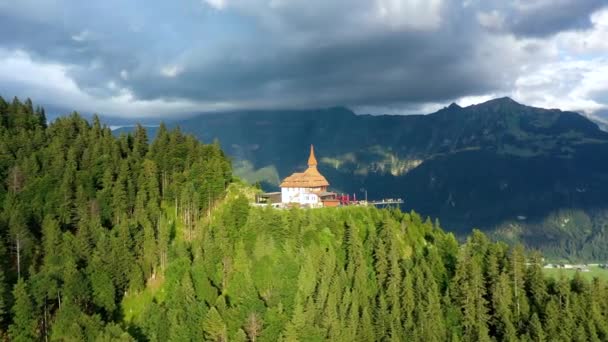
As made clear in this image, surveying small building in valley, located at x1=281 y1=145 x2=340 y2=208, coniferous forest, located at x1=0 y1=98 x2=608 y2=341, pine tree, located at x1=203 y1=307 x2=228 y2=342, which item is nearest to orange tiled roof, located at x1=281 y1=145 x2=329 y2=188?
small building in valley, located at x1=281 y1=145 x2=340 y2=208

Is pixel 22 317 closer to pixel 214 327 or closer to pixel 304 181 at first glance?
pixel 214 327

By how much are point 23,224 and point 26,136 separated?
40156mm

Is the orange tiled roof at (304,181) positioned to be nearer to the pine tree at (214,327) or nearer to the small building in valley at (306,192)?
the small building in valley at (306,192)

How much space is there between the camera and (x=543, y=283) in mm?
117188

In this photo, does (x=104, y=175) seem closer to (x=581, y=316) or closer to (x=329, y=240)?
(x=329, y=240)

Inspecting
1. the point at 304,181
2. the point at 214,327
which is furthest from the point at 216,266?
the point at 304,181

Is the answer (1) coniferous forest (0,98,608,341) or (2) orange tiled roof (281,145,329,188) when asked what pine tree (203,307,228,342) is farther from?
(2) orange tiled roof (281,145,329,188)

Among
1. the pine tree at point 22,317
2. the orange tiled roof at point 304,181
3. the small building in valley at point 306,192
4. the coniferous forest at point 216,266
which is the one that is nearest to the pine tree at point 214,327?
the coniferous forest at point 216,266

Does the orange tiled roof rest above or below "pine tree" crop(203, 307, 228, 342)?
above

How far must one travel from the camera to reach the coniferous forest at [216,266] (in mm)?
89688

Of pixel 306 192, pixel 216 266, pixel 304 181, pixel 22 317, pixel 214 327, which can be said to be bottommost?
pixel 214 327

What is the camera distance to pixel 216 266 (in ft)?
328

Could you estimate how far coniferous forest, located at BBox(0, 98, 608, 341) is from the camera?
89688mm

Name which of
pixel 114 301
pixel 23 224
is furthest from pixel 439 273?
pixel 23 224
